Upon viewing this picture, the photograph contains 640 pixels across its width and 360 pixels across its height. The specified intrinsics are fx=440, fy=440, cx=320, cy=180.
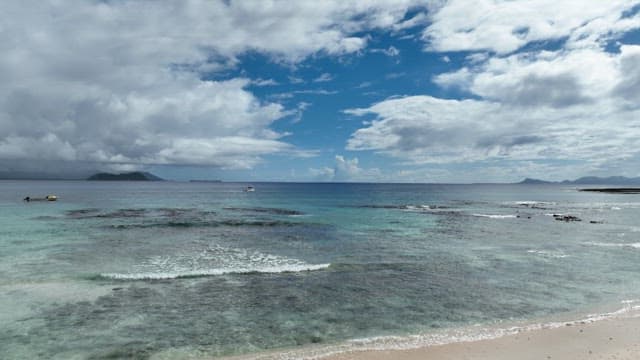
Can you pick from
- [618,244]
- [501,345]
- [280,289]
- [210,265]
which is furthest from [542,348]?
[618,244]

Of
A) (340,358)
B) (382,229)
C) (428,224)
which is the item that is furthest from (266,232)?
(340,358)

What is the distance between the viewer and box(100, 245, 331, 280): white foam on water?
26875mm

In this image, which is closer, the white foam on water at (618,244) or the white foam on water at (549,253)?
the white foam on water at (549,253)

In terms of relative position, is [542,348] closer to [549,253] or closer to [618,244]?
[549,253]

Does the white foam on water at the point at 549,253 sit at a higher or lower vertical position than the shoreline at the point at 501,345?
higher

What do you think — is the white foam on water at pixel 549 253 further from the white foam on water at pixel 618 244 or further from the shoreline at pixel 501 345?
the shoreline at pixel 501 345

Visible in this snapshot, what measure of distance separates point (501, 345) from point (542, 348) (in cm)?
133

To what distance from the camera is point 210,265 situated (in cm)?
3023

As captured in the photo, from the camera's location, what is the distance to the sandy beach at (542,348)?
14695 mm

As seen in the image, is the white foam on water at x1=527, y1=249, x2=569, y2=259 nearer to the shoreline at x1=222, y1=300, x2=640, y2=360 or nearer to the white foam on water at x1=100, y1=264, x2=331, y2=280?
the shoreline at x1=222, y1=300, x2=640, y2=360

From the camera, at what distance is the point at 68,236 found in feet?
140

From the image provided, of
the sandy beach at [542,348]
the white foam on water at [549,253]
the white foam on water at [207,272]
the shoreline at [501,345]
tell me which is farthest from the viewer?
the white foam on water at [549,253]

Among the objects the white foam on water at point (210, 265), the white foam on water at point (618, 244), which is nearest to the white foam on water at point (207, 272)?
the white foam on water at point (210, 265)

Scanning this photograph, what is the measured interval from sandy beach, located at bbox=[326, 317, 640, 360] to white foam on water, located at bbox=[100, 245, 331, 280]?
1415cm
